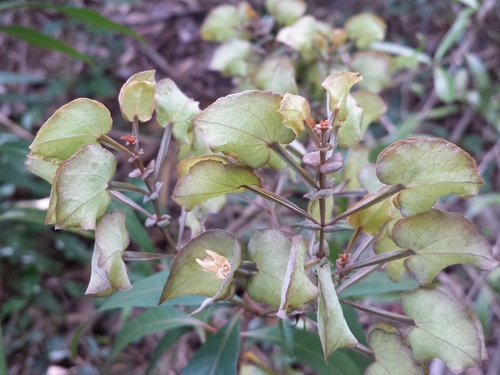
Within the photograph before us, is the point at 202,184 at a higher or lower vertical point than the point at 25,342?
higher

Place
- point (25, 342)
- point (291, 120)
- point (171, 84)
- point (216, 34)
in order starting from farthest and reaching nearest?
point (25, 342), point (216, 34), point (171, 84), point (291, 120)

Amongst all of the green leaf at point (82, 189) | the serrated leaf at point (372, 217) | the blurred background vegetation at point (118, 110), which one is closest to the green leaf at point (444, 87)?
the blurred background vegetation at point (118, 110)

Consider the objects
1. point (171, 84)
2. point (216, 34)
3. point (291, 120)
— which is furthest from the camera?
point (216, 34)

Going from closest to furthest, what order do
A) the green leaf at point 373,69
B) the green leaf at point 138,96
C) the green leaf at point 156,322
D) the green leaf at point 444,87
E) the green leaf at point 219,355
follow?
the green leaf at point 138,96, the green leaf at point 219,355, the green leaf at point 156,322, the green leaf at point 373,69, the green leaf at point 444,87

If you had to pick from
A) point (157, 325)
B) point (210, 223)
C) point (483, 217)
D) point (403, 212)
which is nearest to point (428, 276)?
point (403, 212)

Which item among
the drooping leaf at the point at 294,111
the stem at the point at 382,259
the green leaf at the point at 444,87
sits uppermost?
the drooping leaf at the point at 294,111

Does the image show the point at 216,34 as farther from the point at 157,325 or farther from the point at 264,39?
the point at 157,325

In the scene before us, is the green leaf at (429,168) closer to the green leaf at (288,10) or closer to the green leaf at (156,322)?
the green leaf at (156,322)

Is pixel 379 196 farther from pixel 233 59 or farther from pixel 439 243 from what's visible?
pixel 233 59
